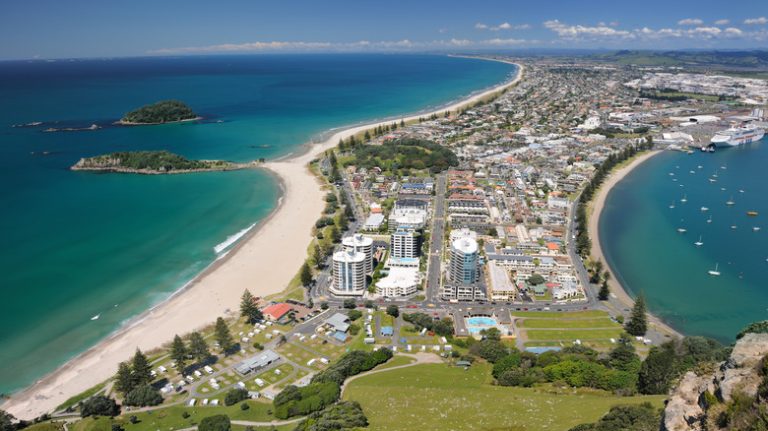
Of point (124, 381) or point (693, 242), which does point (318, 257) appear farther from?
point (693, 242)

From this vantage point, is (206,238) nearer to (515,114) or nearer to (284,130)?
(284,130)

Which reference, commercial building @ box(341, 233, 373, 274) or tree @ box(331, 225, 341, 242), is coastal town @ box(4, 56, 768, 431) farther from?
tree @ box(331, 225, 341, 242)

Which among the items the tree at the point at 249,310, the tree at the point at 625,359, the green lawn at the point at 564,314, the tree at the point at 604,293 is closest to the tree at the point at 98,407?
the tree at the point at 249,310

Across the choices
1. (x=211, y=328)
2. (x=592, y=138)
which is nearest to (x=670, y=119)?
(x=592, y=138)

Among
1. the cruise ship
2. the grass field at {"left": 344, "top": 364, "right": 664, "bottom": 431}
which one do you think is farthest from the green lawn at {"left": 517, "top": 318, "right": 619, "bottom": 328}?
the cruise ship

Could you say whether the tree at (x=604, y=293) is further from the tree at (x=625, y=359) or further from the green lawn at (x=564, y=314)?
the tree at (x=625, y=359)
